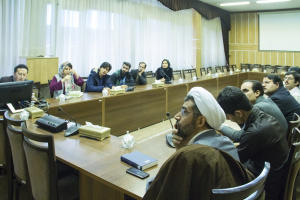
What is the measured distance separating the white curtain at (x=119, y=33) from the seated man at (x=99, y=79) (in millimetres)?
1092

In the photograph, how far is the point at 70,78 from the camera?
13.0 ft

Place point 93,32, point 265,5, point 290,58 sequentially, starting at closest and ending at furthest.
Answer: point 93,32, point 265,5, point 290,58

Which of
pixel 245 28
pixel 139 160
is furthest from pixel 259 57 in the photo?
pixel 139 160


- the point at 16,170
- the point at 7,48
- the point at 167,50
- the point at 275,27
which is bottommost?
the point at 16,170

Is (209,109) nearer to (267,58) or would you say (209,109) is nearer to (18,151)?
(18,151)

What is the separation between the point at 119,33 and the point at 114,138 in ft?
14.7

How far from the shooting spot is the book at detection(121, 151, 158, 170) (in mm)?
1628

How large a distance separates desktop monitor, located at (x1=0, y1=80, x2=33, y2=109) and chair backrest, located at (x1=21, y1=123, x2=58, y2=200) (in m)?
1.28

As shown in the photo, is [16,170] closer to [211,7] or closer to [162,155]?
[162,155]

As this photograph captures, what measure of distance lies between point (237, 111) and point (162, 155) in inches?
22.6

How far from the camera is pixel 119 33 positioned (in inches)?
247

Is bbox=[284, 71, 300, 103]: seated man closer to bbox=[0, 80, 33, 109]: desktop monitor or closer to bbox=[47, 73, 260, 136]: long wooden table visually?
bbox=[47, 73, 260, 136]: long wooden table

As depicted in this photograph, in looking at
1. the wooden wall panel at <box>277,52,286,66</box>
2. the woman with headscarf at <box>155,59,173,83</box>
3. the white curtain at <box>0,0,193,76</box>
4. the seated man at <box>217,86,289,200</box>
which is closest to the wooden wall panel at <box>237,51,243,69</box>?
the wooden wall panel at <box>277,52,286,66</box>

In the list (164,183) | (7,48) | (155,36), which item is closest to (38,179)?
(164,183)
